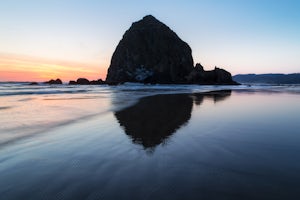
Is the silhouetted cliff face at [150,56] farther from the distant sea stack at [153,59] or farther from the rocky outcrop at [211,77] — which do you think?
the rocky outcrop at [211,77]

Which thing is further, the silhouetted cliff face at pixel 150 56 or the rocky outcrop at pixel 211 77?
the silhouetted cliff face at pixel 150 56

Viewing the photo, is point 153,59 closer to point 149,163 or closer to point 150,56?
point 150,56

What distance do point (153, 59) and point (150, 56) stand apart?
97.6 inches

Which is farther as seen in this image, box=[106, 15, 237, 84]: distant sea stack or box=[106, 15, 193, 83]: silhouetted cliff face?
box=[106, 15, 193, 83]: silhouetted cliff face

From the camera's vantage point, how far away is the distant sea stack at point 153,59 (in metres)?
108

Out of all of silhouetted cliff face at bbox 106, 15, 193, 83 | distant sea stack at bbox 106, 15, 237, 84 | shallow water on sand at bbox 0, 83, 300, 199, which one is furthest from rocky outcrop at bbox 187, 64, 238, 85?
shallow water on sand at bbox 0, 83, 300, 199

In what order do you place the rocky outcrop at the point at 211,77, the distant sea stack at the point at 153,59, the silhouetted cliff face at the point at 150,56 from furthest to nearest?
1. the silhouetted cliff face at the point at 150,56
2. the distant sea stack at the point at 153,59
3. the rocky outcrop at the point at 211,77

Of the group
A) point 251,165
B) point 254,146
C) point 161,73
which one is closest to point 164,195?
point 251,165

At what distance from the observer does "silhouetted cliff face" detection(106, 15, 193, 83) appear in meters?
112

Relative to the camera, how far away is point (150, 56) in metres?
119

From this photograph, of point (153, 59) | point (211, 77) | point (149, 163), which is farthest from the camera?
point (153, 59)

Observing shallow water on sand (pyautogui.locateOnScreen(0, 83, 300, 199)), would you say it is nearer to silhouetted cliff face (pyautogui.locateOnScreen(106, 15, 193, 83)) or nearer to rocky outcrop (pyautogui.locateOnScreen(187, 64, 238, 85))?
rocky outcrop (pyautogui.locateOnScreen(187, 64, 238, 85))

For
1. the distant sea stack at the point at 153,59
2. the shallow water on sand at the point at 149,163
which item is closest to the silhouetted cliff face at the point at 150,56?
the distant sea stack at the point at 153,59

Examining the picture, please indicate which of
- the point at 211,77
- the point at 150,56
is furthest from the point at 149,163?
the point at 150,56
